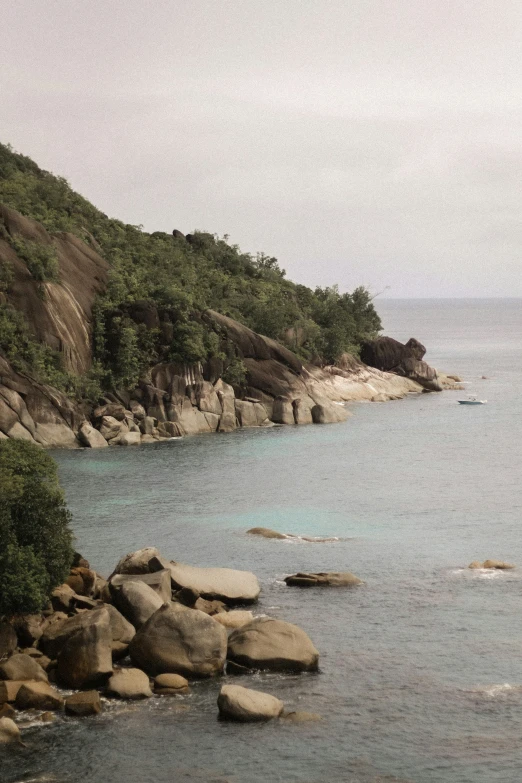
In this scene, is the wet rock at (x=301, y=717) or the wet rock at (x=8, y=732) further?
the wet rock at (x=301, y=717)

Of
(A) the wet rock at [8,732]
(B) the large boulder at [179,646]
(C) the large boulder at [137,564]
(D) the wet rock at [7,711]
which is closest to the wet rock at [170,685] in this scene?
(B) the large boulder at [179,646]

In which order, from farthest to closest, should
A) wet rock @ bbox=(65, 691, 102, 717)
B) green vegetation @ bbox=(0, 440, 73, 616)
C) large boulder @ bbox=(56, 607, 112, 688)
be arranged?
green vegetation @ bbox=(0, 440, 73, 616)
large boulder @ bbox=(56, 607, 112, 688)
wet rock @ bbox=(65, 691, 102, 717)

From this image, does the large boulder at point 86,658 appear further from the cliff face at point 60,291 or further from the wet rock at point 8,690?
the cliff face at point 60,291

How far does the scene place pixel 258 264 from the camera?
5891 inches

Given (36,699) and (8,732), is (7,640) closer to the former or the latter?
(36,699)

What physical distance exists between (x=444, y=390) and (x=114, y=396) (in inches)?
2203

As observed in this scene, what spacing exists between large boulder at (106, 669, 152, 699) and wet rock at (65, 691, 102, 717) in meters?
0.90

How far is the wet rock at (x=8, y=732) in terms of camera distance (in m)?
29.8

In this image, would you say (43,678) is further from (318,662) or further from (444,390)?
(444,390)

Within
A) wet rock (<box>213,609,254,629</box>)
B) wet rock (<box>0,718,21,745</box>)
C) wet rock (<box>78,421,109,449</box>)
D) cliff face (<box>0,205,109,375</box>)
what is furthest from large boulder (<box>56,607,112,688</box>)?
cliff face (<box>0,205,109,375</box>)

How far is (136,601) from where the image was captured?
37906 mm

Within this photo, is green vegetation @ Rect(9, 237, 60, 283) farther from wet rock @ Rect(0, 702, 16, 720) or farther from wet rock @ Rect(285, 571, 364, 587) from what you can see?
wet rock @ Rect(0, 702, 16, 720)

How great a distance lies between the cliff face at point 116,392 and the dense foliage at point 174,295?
169 cm

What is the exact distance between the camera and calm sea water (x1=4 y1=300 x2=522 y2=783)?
29438 mm
